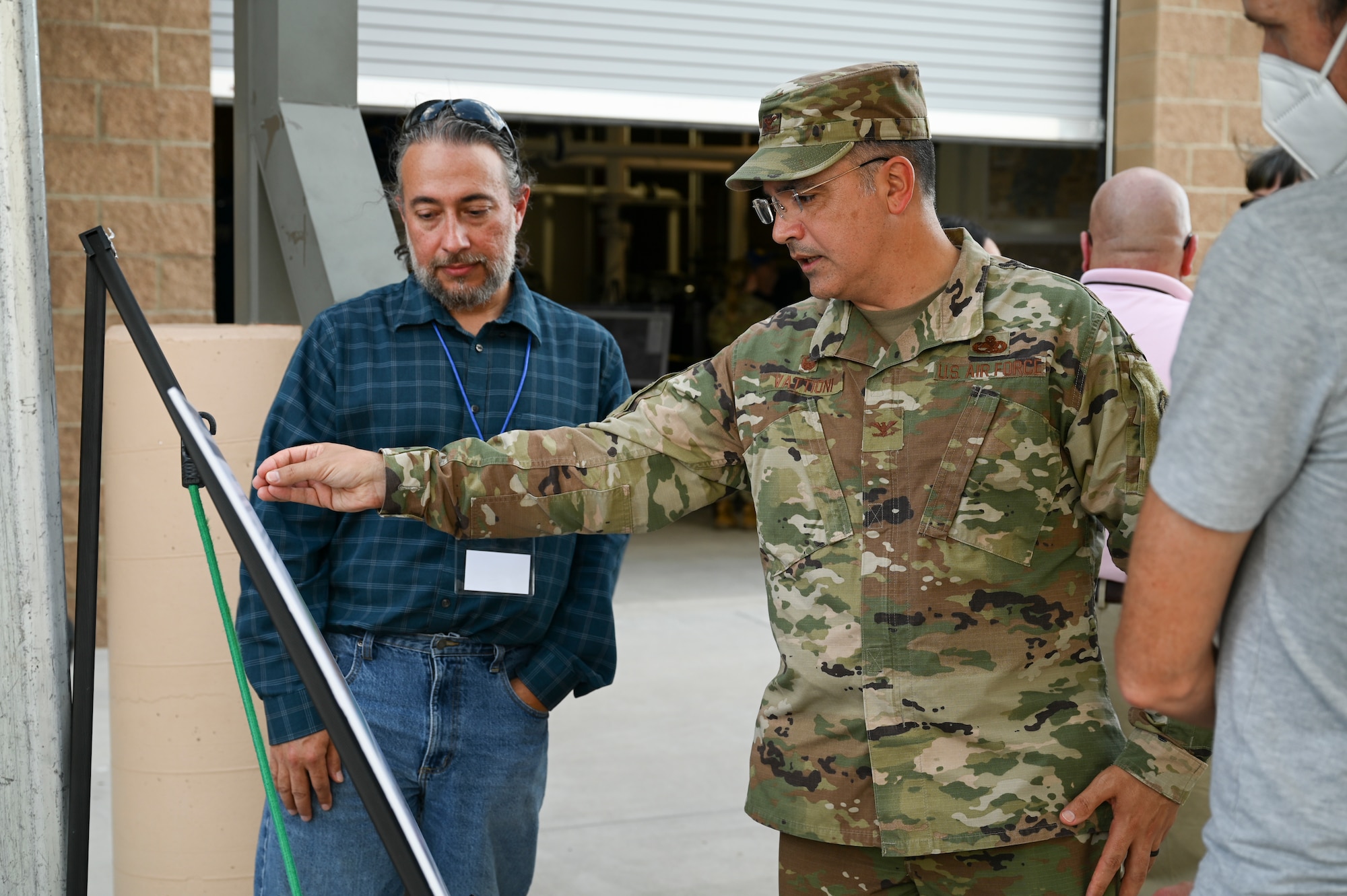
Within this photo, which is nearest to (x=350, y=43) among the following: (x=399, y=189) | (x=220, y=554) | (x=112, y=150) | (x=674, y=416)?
(x=399, y=189)

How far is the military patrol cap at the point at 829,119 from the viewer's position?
1.79 m

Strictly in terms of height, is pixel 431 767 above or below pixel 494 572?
below

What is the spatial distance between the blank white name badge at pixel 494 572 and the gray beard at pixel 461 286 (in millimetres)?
416

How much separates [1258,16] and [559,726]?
4198 mm

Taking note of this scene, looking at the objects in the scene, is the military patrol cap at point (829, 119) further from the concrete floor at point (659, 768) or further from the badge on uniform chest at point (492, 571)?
the concrete floor at point (659, 768)

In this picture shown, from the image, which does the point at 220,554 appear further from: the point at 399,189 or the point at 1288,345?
the point at 1288,345

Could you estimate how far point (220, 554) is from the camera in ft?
8.34

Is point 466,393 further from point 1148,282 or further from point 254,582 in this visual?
point 1148,282

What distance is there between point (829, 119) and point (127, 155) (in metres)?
4.18

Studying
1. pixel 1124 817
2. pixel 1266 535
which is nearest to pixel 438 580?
pixel 1124 817

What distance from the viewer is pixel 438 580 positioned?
212 centimetres

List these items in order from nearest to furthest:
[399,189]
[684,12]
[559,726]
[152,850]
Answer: [399,189] < [152,850] < [559,726] < [684,12]

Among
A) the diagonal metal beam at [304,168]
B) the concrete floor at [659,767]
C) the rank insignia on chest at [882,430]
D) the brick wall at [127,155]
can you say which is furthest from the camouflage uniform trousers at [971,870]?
the brick wall at [127,155]

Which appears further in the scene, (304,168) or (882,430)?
(304,168)
